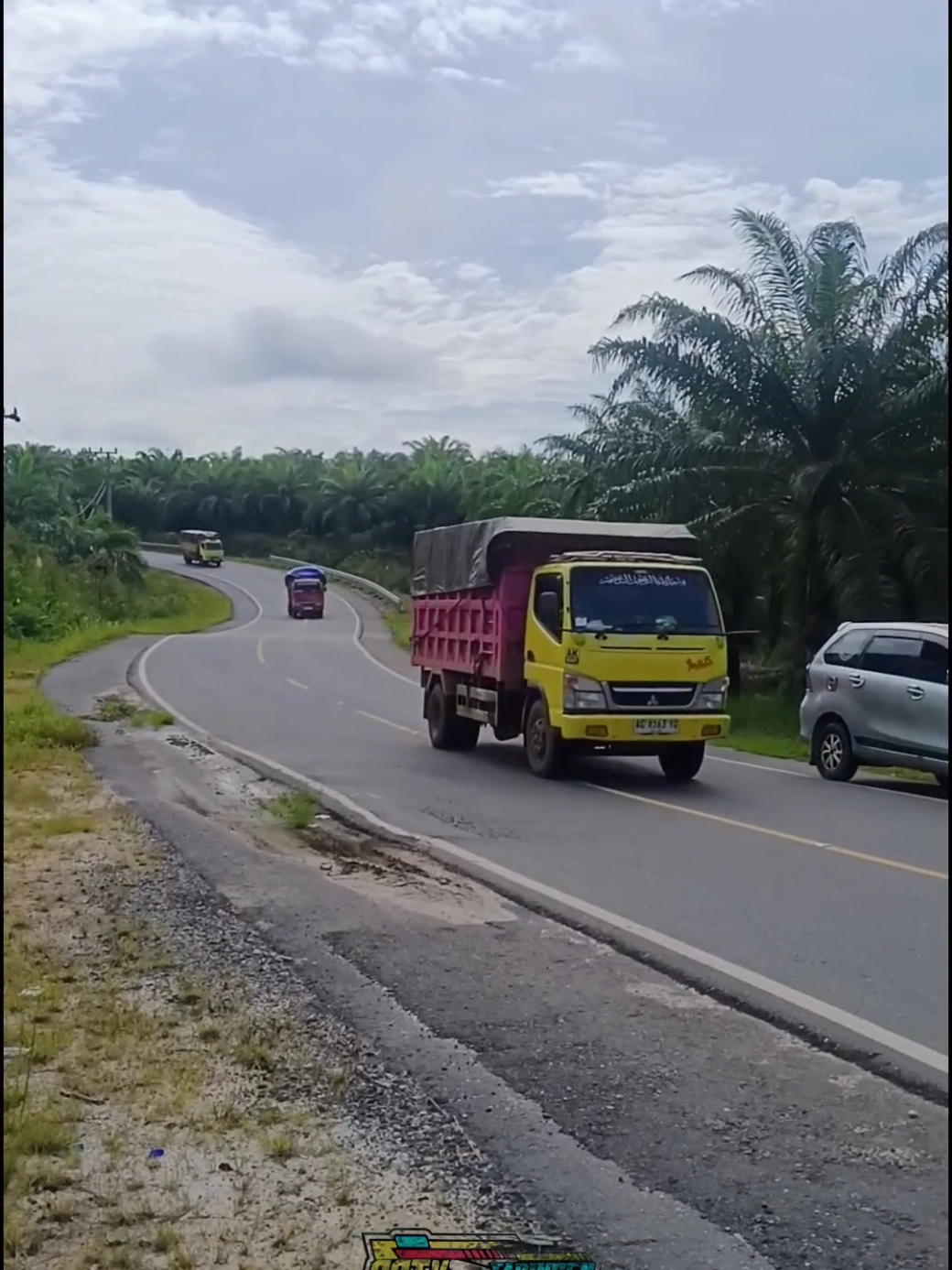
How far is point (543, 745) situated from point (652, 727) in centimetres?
115

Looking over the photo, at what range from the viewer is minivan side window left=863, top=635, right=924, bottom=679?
12289mm

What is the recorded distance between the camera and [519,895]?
8.91m

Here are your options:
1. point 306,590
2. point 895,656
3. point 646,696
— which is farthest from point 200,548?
point 306,590

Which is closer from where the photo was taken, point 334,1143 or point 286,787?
point 334,1143

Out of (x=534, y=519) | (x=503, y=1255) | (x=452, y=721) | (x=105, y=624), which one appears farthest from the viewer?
(x=105, y=624)

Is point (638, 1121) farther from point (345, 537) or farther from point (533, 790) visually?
point (345, 537)

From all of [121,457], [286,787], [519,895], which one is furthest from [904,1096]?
[286,787]

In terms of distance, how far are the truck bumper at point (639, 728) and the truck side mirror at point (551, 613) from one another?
2.99ft

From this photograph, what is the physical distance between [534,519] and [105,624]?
19432 mm

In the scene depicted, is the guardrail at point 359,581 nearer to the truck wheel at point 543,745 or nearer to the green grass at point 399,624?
the green grass at point 399,624

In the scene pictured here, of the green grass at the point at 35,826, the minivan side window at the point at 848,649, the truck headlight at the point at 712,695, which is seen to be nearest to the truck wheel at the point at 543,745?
the truck headlight at the point at 712,695

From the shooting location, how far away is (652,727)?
46.5ft

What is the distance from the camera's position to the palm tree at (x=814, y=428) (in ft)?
64.7

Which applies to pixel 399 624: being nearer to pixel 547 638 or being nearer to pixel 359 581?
pixel 359 581
